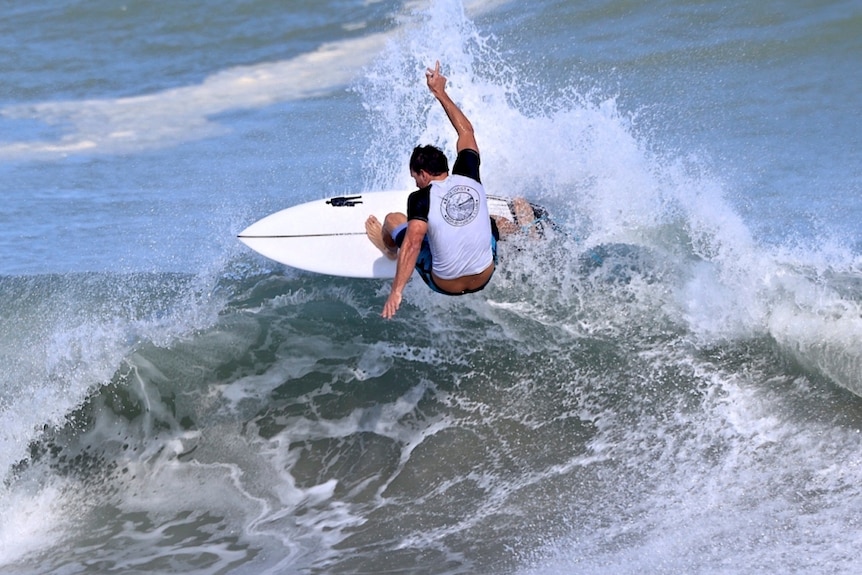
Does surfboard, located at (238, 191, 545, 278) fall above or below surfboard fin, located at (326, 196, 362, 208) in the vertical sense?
below

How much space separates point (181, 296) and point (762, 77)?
870 centimetres

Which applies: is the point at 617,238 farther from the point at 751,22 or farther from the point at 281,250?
the point at 751,22

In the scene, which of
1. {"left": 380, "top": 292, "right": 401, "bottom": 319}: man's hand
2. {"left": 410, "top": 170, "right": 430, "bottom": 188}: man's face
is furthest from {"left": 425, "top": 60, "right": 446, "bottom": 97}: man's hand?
{"left": 380, "top": 292, "right": 401, "bottom": 319}: man's hand

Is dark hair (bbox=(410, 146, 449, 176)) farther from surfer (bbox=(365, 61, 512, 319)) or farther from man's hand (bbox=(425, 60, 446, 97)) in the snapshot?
man's hand (bbox=(425, 60, 446, 97))

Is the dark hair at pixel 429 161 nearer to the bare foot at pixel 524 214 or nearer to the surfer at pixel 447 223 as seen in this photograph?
the surfer at pixel 447 223

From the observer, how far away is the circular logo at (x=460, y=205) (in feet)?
17.1

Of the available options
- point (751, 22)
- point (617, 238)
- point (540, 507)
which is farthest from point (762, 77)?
point (540, 507)

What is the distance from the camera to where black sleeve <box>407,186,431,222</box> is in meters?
5.18

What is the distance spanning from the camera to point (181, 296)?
7355 mm

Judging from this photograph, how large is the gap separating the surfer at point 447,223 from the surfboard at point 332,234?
914 mm

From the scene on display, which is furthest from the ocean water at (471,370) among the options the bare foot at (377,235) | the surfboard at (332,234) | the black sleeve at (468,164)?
the black sleeve at (468,164)

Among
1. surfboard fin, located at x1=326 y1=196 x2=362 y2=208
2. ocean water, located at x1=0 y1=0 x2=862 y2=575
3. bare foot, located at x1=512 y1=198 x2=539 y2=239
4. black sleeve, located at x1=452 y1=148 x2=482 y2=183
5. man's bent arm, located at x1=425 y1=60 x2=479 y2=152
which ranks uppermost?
man's bent arm, located at x1=425 y1=60 x2=479 y2=152

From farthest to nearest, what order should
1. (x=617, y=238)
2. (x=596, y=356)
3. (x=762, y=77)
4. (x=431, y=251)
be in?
(x=762, y=77)
(x=617, y=238)
(x=596, y=356)
(x=431, y=251)

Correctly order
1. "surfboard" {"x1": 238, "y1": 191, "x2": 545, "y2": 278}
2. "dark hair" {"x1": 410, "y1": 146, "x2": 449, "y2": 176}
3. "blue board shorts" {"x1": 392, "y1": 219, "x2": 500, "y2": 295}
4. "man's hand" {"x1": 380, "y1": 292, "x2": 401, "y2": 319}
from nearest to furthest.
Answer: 1. "man's hand" {"x1": 380, "y1": 292, "x2": 401, "y2": 319}
2. "dark hair" {"x1": 410, "y1": 146, "x2": 449, "y2": 176}
3. "blue board shorts" {"x1": 392, "y1": 219, "x2": 500, "y2": 295}
4. "surfboard" {"x1": 238, "y1": 191, "x2": 545, "y2": 278}
